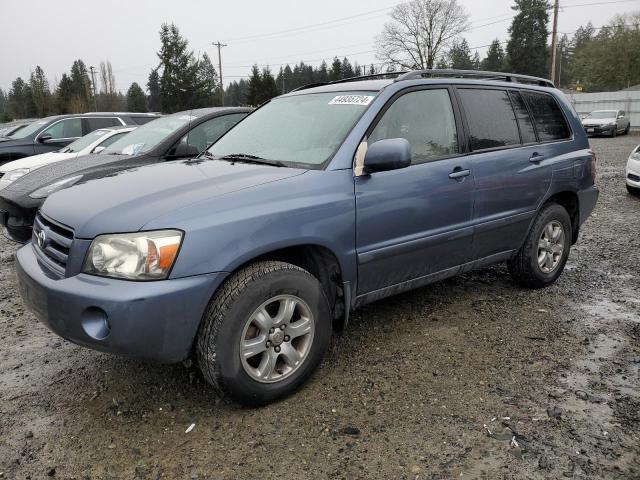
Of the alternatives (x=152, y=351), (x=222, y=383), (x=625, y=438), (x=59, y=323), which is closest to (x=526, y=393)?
(x=625, y=438)

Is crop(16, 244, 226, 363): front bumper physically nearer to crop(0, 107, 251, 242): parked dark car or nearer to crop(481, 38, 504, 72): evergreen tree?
crop(0, 107, 251, 242): parked dark car

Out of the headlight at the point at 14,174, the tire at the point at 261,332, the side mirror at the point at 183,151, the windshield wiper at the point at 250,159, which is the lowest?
the tire at the point at 261,332

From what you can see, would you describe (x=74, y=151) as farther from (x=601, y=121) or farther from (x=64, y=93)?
(x=64, y=93)

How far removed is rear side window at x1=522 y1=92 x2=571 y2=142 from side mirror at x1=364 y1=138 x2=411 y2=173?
1947 mm

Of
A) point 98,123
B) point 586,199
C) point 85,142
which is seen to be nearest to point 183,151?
point 85,142

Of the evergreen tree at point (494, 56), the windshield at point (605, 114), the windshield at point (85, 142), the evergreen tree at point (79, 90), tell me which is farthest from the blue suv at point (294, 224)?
the evergreen tree at point (494, 56)

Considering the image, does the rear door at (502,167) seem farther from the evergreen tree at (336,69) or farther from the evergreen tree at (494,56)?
the evergreen tree at (494,56)

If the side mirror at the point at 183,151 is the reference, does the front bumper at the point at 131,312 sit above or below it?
below

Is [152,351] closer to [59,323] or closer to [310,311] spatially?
[59,323]

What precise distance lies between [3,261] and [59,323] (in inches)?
159

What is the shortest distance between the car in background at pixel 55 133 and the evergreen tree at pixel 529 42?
2360 inches

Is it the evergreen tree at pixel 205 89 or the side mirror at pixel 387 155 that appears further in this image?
the evergreen tree at pixel 205 89

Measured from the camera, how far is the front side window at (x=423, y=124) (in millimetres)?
3309

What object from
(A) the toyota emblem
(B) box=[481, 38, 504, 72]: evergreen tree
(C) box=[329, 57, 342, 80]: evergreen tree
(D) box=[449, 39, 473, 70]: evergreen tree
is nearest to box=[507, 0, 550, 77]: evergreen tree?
(D) box=[449, 39, 473, 70]: evergreen tree
